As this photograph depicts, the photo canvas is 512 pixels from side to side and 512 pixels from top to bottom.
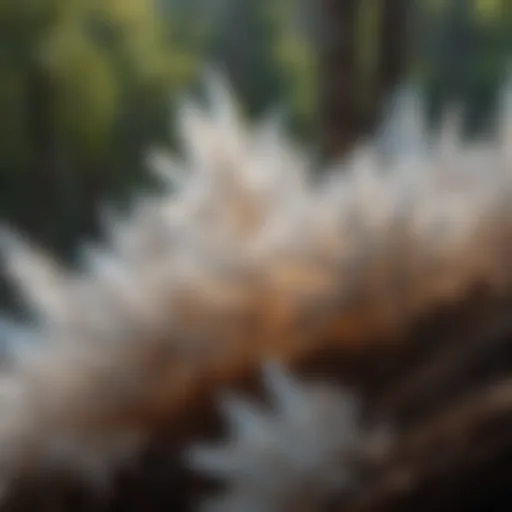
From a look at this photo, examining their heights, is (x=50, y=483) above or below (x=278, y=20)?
below

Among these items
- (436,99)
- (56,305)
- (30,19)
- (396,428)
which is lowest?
(396,428)

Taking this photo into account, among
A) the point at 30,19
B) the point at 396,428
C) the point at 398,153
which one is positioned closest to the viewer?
the point at 396,428

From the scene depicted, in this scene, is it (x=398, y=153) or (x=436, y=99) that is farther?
(x=436, y=99)

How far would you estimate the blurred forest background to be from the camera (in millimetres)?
843

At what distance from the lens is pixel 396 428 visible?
32cm

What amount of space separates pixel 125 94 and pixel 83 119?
0.13 feet

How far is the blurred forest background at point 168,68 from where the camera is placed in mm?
843

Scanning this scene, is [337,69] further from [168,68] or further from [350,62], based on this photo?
[168,68]

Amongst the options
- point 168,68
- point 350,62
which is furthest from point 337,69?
point 168,68

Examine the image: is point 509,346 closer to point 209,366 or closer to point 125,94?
point 209,366

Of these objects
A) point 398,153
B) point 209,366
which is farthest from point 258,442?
point 398,153

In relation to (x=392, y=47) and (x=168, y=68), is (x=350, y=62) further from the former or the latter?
(x=168, y=68)

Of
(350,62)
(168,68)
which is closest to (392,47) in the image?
(350,62)

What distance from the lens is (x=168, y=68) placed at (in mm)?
867
